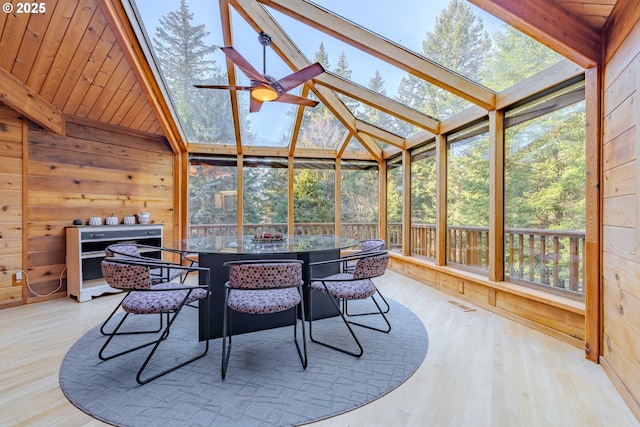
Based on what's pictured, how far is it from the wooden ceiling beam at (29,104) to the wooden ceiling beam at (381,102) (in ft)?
11.0

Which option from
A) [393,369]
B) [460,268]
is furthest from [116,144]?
[460,268]

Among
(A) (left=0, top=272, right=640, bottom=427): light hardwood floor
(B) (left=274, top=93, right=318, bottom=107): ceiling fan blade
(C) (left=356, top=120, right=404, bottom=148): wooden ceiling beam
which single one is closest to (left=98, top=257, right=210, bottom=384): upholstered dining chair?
(A) (left=0, top=272, right=640, bottom=427): light hardwood floor

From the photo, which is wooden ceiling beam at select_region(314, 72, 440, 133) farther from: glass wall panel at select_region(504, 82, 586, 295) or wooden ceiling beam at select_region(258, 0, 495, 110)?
glass wall panel at select_region(504, 82, 586, 295)

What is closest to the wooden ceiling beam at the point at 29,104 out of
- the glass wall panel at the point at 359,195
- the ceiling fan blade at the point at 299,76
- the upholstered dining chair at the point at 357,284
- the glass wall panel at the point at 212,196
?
the glass wall panel at the point at 212,196

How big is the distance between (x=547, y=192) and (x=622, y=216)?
3.67ft

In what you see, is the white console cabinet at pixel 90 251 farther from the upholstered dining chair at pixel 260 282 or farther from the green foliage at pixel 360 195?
the green foliage at pixel 360 195

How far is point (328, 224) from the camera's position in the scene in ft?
19.5

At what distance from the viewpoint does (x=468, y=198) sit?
12.6 feet

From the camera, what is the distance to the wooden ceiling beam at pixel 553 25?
1.95 metres

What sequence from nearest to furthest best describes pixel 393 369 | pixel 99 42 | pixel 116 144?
pixel 393 369, pixel 99 42, pixel 116 144

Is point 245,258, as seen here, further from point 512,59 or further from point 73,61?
point 512,59

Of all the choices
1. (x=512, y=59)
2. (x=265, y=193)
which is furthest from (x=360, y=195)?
(x=512, y=59)

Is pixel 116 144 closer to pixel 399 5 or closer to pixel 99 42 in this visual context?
pixel 99 42

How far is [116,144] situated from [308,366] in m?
4.29
